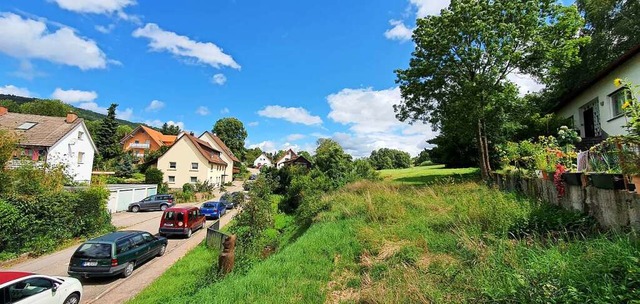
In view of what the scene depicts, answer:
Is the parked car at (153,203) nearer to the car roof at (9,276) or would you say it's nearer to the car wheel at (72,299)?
the car wheel at (72,299)

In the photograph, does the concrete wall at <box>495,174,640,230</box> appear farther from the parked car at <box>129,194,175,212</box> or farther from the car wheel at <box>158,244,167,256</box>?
the parked car at <box>129,194,175,212</box>

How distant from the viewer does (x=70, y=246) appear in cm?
1582

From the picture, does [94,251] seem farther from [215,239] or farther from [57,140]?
[57,140]

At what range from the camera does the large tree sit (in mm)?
15164

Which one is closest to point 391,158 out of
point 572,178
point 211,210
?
point 211,210

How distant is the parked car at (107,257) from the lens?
10.7 m

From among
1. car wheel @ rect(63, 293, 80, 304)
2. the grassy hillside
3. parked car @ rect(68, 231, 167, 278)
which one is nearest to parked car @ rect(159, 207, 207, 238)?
parked car @ rect(68, 231, 167, 278)

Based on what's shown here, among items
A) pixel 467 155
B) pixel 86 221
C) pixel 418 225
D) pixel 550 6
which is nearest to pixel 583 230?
pixel 418 225

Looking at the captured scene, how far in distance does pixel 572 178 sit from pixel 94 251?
14.2 metres

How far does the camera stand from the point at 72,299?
855cm

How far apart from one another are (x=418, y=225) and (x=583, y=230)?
3547 millimetres

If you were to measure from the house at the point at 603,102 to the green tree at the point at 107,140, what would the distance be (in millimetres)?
58827

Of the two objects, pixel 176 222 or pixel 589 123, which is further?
pixel 589 123

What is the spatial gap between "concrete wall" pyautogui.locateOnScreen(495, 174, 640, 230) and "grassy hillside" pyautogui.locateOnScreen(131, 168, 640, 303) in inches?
9.3
